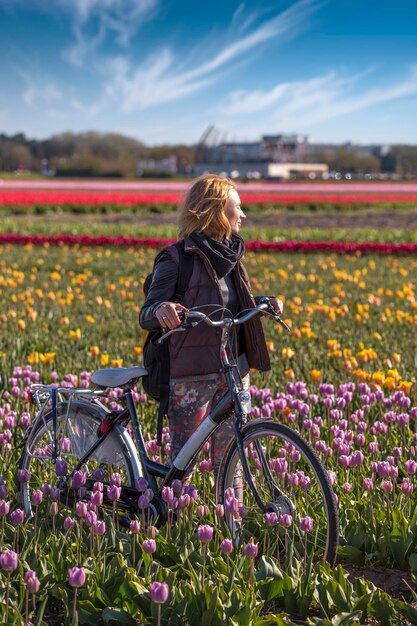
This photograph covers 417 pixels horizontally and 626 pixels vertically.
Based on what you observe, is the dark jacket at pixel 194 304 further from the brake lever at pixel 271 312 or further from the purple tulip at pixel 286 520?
the purple tulip at pixel 286 520

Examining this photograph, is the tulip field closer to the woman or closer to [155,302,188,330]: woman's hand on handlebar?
the woman

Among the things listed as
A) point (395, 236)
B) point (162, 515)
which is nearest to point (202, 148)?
point (395, 236)

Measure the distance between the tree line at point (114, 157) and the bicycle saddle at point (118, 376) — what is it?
67693mm

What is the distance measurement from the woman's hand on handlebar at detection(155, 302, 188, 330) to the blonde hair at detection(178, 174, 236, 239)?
0.43m

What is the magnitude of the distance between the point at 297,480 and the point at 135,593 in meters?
0.73

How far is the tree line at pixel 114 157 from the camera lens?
79.9 m

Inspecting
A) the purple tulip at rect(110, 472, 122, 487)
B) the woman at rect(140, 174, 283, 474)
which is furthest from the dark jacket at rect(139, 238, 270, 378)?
the purple tulip at rect(110, 472, 122, 487)

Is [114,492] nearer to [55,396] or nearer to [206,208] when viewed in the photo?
[55,396]

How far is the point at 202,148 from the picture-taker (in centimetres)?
8012

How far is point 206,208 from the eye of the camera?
363 cm

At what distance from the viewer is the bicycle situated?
3248mm

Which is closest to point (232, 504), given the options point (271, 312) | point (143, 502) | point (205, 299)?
point (143, 502)

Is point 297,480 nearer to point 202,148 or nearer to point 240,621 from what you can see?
point 240,621

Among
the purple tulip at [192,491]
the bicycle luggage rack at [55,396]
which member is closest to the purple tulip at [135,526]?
the purple tulip at [192,491]
